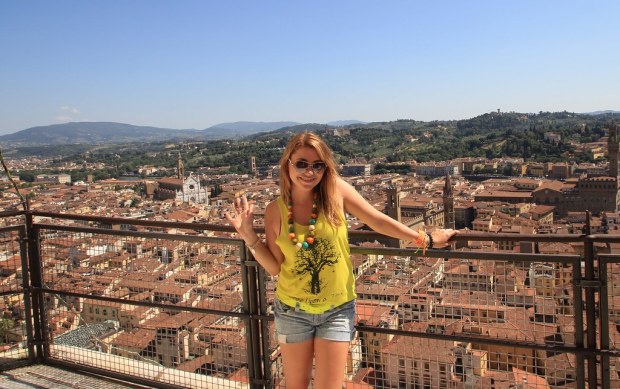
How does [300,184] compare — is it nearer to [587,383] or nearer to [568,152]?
[587,383]

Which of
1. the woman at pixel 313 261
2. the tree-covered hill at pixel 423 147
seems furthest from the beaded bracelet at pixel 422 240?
the tree-covered hill at pixel 423 147

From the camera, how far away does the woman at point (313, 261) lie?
1.82m

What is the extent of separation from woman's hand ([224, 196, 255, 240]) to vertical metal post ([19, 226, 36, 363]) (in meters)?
1.69

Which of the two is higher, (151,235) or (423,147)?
(151,235)

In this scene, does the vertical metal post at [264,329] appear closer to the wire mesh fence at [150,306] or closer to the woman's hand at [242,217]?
the wire mesh fence at [150,306]

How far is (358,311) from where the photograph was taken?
2.46 m

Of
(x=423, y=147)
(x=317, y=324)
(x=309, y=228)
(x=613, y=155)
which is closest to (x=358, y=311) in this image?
(x=317, y=324)

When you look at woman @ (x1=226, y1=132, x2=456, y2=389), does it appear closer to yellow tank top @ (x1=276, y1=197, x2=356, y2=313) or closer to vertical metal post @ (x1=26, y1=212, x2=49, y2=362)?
yellow tank top @ (x1=276, y1=197, x2=356, y2=313)

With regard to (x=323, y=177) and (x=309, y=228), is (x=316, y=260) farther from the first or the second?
(x=323, y=177)

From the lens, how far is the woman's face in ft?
6.03

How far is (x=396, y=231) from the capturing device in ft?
6.40

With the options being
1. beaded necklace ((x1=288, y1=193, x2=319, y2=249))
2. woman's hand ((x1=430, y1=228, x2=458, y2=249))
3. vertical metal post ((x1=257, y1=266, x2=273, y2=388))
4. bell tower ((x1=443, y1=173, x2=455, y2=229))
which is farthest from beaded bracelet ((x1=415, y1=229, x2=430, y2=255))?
bell tower ((x1=443, y1=173, x2=455, y2=229))

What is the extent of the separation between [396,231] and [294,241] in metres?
Answer: 0.38

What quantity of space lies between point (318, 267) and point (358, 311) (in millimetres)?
718
